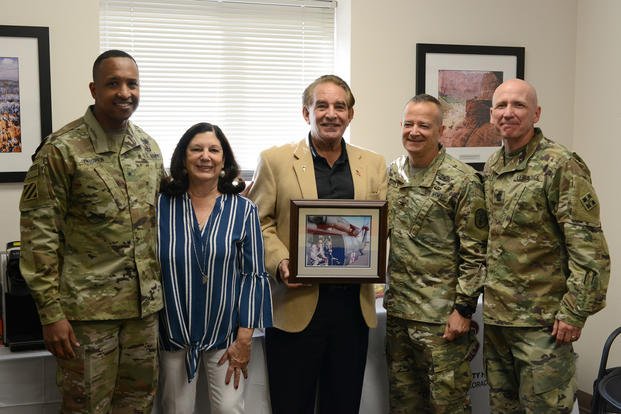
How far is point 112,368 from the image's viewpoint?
6.52 feet

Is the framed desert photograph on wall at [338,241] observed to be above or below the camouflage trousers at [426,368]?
above

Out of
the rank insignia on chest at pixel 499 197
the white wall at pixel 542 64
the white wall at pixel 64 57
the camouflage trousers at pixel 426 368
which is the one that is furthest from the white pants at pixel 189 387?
the white wall at pixel 542 64

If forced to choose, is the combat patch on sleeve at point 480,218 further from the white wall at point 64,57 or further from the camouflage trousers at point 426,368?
the white wall at point 64,57

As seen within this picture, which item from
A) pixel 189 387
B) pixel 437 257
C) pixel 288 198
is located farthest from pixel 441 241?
pixel 189 387

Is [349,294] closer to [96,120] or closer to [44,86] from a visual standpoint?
[96,120]

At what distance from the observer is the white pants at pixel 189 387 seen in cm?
208

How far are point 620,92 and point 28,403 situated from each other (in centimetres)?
310

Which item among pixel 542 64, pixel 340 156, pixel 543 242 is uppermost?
pixel 542 64

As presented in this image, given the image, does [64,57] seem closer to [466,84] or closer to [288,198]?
[288,198]

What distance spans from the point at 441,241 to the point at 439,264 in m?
0.08

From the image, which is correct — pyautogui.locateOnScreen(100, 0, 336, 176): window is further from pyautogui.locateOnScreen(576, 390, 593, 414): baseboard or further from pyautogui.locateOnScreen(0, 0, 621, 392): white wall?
pyautogui.locateOnScreen(576, 390, 593, 414): baseboard

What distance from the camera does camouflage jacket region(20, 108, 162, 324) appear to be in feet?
6.19

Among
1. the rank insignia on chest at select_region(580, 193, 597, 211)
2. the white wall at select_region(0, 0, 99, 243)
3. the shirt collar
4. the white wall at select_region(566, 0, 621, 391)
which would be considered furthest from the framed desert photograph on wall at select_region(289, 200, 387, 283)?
the white wall at select_region(566, 0, 621, 391)

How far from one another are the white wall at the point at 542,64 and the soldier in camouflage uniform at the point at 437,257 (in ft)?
3.46
